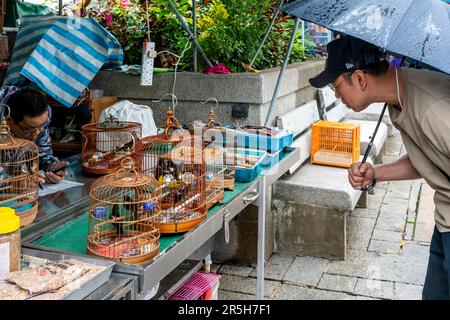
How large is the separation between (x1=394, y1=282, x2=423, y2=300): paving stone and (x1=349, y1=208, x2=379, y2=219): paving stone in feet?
5.58

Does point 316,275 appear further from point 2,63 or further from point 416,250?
point 2,63

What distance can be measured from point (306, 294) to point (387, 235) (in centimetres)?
163

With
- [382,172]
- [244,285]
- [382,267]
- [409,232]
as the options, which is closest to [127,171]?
[382,172]

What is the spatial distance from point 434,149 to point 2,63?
14.5 ft

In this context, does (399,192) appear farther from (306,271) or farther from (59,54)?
(59,54)

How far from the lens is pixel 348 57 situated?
8.08ft

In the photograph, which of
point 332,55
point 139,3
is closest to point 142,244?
point 332,55

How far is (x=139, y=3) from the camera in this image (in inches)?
275

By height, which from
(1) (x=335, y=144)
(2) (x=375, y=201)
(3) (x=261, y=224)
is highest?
(1) (x=335, y=144)

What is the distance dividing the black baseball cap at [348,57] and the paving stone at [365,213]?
3.82m

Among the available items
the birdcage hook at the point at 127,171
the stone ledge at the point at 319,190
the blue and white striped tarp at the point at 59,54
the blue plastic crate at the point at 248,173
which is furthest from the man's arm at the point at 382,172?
the blue and white striped tarp at the point at 59,54

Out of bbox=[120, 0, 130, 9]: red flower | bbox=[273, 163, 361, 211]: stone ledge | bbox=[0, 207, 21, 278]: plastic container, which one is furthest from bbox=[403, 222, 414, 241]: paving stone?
bbox=[120, 0, 130, 9]: red flower

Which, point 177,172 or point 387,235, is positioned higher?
point 177,172

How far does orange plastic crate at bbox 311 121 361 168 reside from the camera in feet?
18.3
